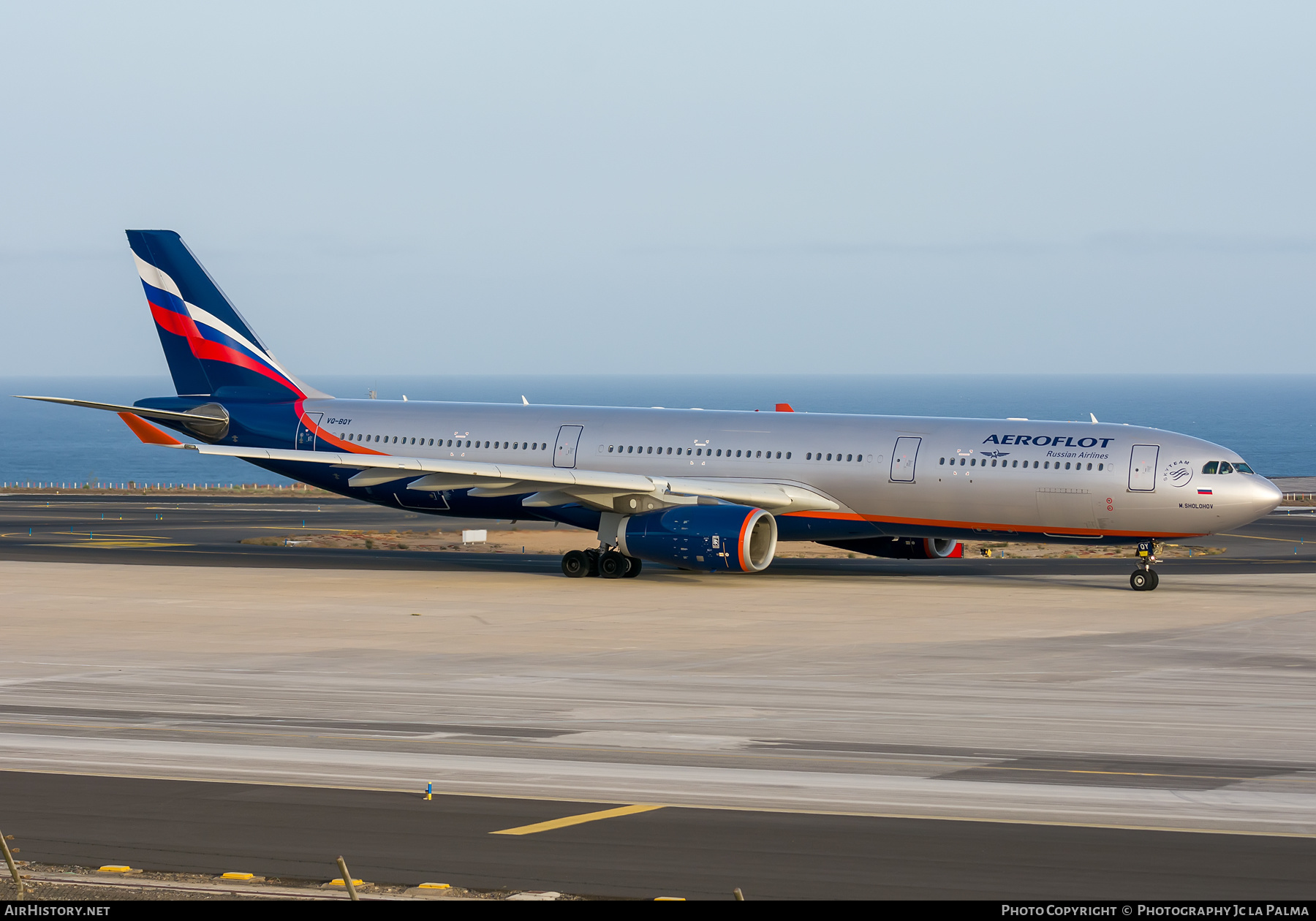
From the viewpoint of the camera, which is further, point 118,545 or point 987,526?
point 118,545

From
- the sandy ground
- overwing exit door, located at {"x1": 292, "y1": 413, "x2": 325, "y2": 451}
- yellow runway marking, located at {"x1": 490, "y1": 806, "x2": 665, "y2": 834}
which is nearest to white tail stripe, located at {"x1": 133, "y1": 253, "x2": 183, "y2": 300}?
overwing exit door, located at {"x1": 292, "y1": 413, "x2": 325, "y2": 451}

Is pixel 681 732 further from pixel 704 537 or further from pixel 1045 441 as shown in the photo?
pixel 1045 441

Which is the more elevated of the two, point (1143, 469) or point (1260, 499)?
point (1143, 469)

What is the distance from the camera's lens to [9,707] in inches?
897

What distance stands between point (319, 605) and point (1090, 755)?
21374 mm

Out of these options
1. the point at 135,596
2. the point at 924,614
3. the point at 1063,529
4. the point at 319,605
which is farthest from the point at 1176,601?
the point at 135,596

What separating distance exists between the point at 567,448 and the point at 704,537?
22.7 feet

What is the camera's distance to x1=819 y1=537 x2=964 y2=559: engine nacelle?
1746 inches

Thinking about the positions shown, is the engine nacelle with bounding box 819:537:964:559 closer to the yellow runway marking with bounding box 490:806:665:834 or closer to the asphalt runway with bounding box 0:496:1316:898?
the asphalt runway with bounding box 0:496:1316:898

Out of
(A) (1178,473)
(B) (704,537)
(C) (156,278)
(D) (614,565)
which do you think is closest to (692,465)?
(D) (614,565)

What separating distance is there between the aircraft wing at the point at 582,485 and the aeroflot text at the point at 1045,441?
449cm

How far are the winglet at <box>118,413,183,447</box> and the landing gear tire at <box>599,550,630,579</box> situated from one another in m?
11.6

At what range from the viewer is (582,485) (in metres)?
41.6

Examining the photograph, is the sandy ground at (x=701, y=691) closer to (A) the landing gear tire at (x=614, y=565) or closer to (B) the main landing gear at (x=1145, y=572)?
(B) the main landing gear at (x=1145, y=572)
